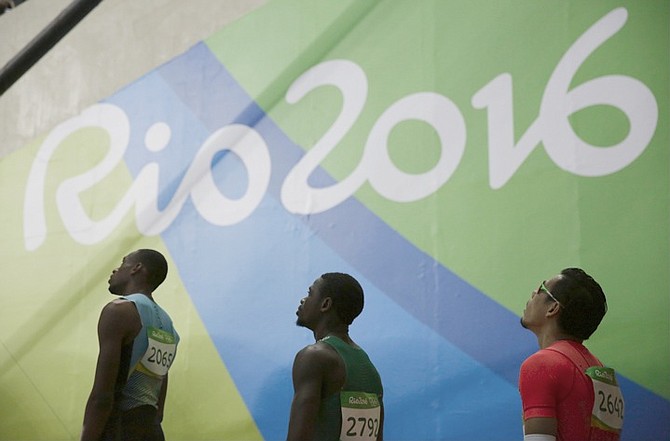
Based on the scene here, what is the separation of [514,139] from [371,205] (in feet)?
2.65

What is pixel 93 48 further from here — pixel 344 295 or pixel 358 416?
pixel 358 416

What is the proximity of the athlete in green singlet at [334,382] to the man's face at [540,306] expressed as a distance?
53cm

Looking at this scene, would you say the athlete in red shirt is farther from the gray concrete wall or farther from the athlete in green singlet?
the gray concrete wall

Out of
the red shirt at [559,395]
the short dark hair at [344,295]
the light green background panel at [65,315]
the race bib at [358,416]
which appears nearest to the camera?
the red shirt at [559,395]

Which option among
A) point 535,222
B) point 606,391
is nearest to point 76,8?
point 535,222

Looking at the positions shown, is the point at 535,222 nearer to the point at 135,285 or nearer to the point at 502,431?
the point at 502,431

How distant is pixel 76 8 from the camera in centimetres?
425

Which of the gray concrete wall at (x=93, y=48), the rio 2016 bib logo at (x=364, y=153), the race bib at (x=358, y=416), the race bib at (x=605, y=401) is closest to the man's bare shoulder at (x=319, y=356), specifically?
the race bib at (x=358, y=416)

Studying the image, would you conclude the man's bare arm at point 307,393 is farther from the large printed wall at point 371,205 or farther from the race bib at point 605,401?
the large printed wall at point 371,205

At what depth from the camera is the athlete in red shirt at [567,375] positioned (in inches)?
82.1

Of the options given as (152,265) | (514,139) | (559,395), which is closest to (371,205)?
(514,139)

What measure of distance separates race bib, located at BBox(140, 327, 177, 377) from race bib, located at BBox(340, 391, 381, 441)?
104 cm

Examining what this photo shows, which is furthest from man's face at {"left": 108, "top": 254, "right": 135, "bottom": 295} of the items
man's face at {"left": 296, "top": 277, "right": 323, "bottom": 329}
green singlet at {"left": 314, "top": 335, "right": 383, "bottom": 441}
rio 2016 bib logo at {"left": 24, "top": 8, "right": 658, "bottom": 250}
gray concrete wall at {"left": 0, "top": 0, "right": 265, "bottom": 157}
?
gray concrete wall at {"left": 0, "top": 0, "right": 265, "bottom": 157}

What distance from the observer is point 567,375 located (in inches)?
83.2
